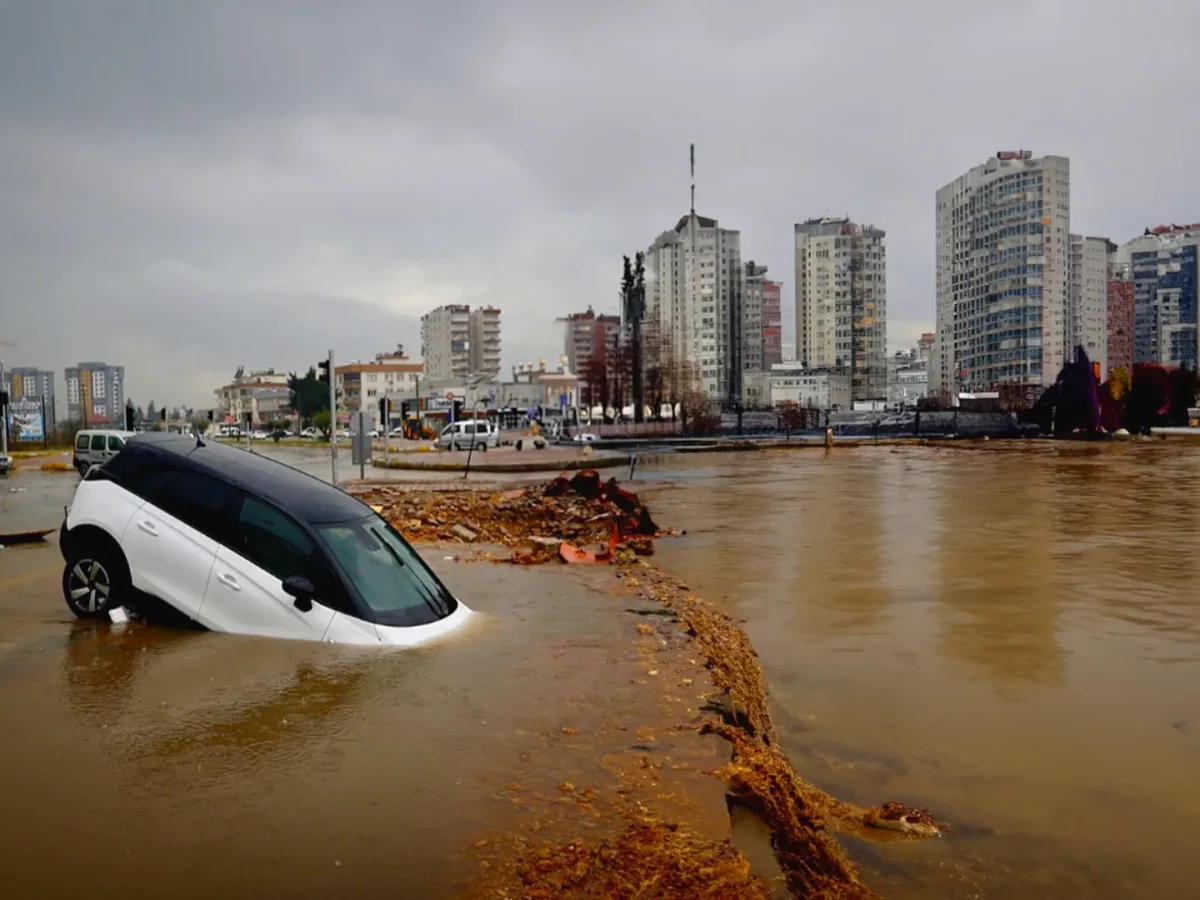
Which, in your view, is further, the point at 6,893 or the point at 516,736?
the point at 516,736

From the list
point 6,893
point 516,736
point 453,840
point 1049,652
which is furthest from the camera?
point 1049,652

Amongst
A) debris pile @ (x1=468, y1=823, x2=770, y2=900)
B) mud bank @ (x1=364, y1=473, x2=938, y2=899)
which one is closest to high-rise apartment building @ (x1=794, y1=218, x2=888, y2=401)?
mud bank @ (x1=364, y1=473, x2=938, y2=899)

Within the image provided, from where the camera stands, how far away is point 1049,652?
8.68 meters

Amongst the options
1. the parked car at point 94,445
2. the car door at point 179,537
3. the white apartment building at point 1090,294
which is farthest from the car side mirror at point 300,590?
the white apartment building at point 1090,294

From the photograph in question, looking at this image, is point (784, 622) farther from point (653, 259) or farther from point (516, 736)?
point (653, 259)

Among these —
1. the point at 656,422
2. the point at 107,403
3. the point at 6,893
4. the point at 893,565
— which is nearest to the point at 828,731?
the point at 6,893

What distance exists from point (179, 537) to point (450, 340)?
187m

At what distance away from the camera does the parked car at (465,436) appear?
52656 mm

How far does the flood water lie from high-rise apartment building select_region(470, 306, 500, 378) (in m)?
175

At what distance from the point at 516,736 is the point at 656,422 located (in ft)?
247

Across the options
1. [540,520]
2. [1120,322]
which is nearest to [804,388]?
[1120,322]

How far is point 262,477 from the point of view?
7.66 m

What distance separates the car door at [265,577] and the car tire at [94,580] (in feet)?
3.18

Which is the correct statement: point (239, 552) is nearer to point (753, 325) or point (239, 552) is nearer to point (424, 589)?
Result: point (424, 589)
